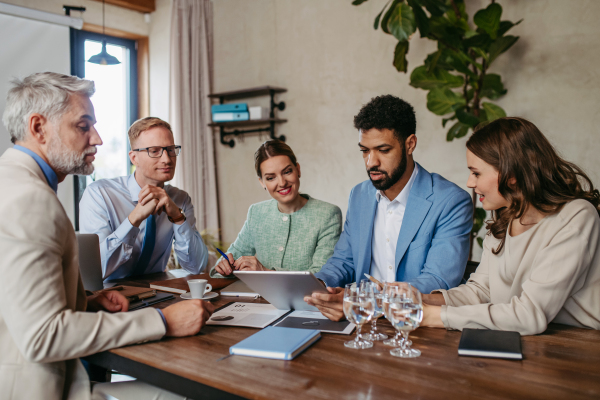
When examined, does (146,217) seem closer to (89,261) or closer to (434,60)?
(89,261)

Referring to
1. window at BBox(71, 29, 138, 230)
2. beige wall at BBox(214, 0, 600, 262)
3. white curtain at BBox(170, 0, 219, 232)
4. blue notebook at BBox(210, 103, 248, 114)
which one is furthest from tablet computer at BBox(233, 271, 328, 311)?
window at BBox(71, 29, 138, 230)

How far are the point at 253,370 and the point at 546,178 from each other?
3.50 ft

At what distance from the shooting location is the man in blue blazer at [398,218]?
1.91 m

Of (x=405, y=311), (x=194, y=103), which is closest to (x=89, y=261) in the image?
(x=405, y=311)

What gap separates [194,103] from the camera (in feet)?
15.7

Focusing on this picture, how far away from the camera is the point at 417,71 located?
10.1ft

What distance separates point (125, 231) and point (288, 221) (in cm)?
80

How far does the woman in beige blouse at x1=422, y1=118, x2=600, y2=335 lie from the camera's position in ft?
4.38

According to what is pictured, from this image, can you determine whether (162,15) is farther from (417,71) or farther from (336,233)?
(336,233)

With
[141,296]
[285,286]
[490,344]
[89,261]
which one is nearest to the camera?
[490,344]

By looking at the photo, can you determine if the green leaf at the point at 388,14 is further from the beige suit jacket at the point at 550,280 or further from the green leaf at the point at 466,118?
the beige suit jacket at the point at 550,280

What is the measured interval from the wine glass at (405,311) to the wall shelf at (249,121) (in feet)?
11.2

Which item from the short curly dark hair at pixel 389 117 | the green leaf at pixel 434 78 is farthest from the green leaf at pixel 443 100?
the short curly dark hair at pixel 389 117

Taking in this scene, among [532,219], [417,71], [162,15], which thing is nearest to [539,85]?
[417,71]
